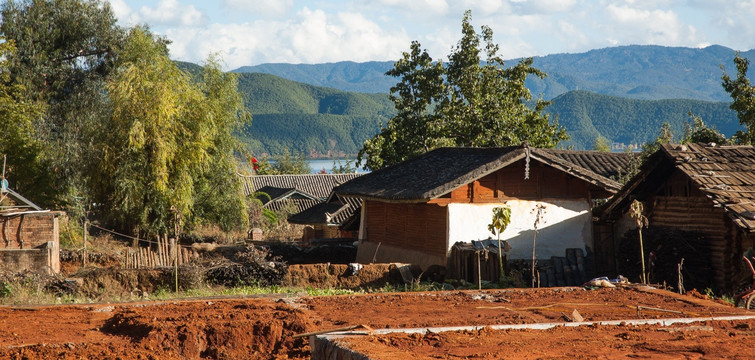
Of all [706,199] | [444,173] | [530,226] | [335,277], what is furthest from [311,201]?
[706,199]

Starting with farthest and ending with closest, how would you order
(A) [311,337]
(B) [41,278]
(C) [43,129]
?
(C) [43,129] → (B) [41,278] → (A) [311,337]

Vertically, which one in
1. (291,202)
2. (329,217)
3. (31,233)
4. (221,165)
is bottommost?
(31,233)

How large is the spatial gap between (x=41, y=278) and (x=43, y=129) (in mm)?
22493

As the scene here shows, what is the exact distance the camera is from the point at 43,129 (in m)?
38.0

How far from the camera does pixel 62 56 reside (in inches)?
1582

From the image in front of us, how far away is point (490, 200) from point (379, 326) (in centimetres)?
1179

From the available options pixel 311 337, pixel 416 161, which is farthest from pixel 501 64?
pixel 311 337

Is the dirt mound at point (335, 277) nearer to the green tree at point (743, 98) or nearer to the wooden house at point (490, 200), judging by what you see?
the wooden house at point (490, 200)

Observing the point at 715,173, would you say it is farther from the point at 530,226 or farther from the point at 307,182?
the point at 307,182

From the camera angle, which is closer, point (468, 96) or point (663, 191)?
point (663, 191)

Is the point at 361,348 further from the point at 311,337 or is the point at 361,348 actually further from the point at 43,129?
the point at 43,129

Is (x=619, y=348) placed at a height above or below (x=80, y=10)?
below

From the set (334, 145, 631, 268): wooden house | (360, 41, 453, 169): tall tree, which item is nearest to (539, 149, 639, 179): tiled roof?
(360, 41, 453, 169): tall tree

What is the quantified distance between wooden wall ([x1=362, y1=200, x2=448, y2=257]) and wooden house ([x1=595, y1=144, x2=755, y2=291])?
452cm
